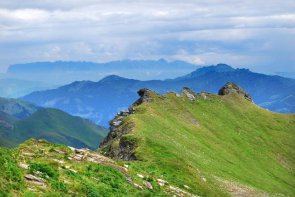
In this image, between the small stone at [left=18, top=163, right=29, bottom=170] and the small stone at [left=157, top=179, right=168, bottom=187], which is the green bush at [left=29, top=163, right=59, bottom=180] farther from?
the small stone at [left=157, top=179, right=168, bottom=187]

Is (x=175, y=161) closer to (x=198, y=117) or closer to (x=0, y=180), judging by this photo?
(x=0, y=180)

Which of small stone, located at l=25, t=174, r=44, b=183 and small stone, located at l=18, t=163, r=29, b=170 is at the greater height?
small stone, located at l=18, t=163, r=29, b=170

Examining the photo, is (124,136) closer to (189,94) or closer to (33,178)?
(33,178)

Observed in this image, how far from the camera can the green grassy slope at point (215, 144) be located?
2173 inches

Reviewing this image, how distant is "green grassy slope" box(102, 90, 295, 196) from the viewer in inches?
2173

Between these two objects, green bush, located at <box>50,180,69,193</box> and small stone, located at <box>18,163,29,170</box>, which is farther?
small stone, located at <box>18,163,29,170</box>

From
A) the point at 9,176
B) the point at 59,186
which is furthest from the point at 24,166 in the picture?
the point at 9,176

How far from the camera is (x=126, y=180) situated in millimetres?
37906

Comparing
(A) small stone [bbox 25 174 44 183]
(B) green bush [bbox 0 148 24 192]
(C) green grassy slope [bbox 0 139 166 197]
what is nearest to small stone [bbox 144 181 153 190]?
(C) green grassy slope [bbox 0 139 166 197]

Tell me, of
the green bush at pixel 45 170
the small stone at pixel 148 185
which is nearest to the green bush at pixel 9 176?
the green bush at pixel 45 170

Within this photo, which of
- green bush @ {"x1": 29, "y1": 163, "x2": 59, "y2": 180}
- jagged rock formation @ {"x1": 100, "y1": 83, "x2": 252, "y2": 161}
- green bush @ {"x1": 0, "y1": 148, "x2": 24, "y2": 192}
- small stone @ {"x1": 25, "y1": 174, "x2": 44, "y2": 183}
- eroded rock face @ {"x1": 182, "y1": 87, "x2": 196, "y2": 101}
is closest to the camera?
green bush @ {"x1": 0, "y1": 148, "x2": 24, "y2": 192}

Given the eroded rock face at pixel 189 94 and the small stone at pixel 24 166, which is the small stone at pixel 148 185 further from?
the eroded rock face at pixel 189 94

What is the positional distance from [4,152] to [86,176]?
6.58m

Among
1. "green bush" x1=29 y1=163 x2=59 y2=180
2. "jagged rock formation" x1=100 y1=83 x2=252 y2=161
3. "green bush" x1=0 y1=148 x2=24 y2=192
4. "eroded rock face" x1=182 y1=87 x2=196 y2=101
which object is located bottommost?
→ "green bush" x1=0 y1=148 x2=24 y2=192
